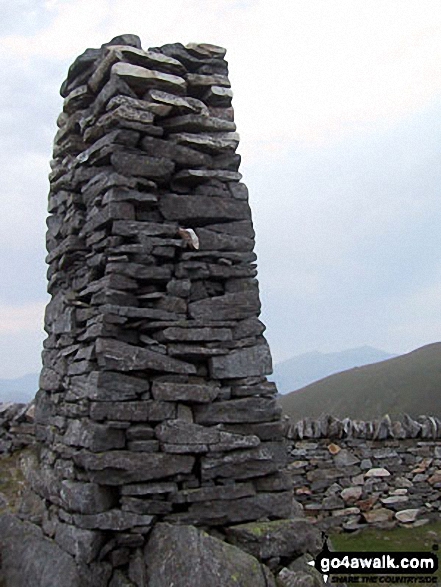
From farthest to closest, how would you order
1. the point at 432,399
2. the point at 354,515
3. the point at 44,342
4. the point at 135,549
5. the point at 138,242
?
the point at 432,399 → the point at 354,515 → the point at 44,342 → the point at 138,242 → the point at 135,549

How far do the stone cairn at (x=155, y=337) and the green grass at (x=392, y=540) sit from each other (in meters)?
5.70

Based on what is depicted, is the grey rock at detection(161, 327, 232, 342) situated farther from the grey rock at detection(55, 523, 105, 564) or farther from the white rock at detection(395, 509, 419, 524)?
the white rock at detection(395, 509, 419, 524)

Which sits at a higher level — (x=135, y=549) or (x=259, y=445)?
(x=259, y=445)

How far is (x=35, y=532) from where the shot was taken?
656 cm

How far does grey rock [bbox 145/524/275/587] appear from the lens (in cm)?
539

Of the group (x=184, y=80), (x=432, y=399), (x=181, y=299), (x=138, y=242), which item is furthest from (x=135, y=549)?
(x=432, y=399)

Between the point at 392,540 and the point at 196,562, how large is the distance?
7.38m

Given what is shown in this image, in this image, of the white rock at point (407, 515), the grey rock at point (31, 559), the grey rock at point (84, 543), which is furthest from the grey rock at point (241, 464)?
the white rock at point (407, 515)

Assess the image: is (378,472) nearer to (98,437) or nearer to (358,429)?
(358,429)

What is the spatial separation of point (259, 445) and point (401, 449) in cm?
745

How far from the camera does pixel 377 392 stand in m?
27.2

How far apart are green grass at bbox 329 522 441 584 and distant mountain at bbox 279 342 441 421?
11.1 metres

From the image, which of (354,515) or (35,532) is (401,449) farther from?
(35,532)

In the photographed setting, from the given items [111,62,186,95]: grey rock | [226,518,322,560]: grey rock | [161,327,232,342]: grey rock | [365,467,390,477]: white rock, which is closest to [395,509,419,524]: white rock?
[365,467,390,477]: white rock
